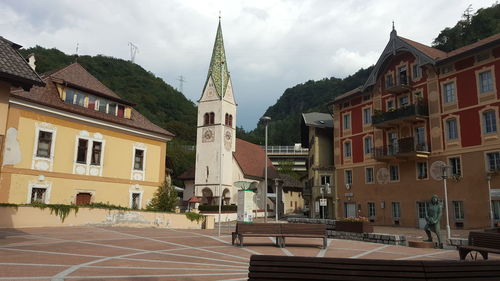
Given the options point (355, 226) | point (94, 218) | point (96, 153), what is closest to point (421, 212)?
point (355, 226)

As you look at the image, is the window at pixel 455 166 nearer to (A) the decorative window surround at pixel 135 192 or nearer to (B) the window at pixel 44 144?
(A) the decorative window surround at pixel 135 192

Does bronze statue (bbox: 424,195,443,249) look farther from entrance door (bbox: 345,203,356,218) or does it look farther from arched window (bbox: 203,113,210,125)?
arched window (bbox: 203,113,210,125)

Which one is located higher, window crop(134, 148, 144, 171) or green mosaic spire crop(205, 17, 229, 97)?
green mosaic spire crop(205, 17, 229, 97)

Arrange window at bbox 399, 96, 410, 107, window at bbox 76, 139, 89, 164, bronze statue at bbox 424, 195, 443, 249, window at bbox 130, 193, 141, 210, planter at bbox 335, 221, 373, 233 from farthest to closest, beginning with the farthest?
window at bbox 399, 96, 410, 107
window at bbox 130, 193, 141, 210
window at bbox 76, 139, 89, 164
planter at bbox 335, 221, 373, 233
bronze statue at bbox 424, 195, 443, 249

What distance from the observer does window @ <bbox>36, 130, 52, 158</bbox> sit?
23625mm

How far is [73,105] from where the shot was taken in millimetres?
26141

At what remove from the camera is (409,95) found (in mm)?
32969

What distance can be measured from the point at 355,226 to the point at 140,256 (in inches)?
432

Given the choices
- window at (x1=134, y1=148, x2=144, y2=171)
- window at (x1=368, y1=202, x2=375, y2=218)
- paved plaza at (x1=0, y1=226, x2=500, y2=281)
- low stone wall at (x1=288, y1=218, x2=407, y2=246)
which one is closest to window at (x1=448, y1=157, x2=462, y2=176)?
window at (x1=368, y1=202, x2=375, y2=218)

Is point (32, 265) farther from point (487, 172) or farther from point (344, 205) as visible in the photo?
point (344, 205)

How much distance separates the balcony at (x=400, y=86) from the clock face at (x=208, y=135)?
28.2m

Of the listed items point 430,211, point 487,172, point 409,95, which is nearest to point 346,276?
point 430,211

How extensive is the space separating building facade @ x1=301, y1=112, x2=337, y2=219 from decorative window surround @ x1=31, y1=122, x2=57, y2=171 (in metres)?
25.1

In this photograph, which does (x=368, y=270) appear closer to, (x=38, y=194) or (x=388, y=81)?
(x=38, y=194)
